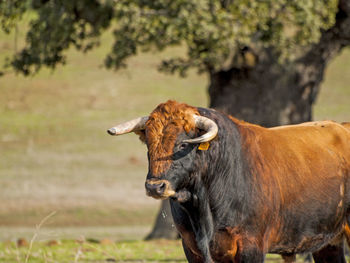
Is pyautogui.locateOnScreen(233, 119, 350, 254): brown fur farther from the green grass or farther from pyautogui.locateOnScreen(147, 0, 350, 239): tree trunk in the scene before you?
pyautogui.locateOnScreen(147, 0, 350, 239): tree trunk

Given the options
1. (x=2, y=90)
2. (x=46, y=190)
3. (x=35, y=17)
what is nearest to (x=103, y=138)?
(x=46, y=190)

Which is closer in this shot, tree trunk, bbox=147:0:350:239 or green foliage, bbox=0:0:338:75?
green foliage, bbox=0:0:338:75

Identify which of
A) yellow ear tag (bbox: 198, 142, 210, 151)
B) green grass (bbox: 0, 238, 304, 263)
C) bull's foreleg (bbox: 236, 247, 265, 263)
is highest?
yellow ear tag (bbox: 198, 142, 210, 151)

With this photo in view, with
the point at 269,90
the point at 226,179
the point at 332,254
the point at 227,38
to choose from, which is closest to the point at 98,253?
the point at 227,38

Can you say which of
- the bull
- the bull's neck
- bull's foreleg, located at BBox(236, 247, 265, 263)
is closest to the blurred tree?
the bull

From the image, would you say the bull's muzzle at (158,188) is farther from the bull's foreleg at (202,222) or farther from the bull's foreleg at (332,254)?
the bull's foreleg at (332,254)

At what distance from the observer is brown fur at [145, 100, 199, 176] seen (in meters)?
6.71

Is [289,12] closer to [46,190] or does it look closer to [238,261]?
[238,261]

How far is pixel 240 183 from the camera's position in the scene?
7.20 metres

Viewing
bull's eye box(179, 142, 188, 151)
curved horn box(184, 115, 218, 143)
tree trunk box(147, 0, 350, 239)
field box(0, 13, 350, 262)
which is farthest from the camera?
tree trunk box(147, 0, 350, 239)

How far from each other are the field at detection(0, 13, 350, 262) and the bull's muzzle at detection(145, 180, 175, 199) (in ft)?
11.5

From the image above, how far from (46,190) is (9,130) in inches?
332

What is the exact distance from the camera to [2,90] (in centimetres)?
3844

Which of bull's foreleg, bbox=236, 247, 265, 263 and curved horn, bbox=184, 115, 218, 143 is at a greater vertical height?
curved horn, bbox=184, 115, 218, 143
